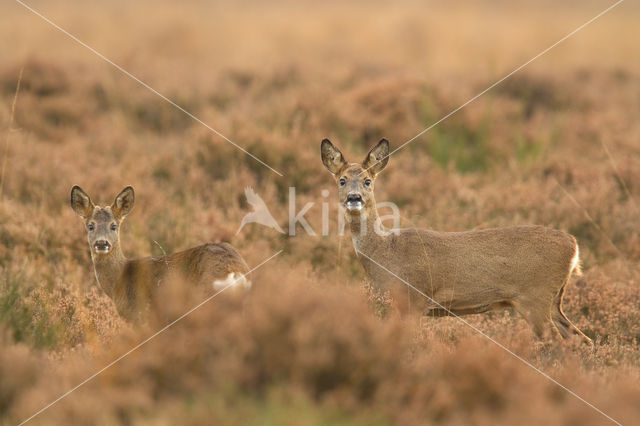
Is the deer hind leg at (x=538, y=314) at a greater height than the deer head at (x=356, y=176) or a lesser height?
lesser

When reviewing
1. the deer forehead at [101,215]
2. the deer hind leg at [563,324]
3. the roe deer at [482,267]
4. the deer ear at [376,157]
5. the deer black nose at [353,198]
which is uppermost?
the deer ear at [376,157]

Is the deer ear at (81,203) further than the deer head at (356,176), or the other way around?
the deer ear at (81,203)

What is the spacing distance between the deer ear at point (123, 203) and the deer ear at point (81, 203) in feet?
0.66

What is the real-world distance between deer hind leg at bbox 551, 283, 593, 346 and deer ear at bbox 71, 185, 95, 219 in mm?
4164

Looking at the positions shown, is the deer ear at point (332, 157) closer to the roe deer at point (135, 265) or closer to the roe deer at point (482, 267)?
the roe deer at point (482, 267)

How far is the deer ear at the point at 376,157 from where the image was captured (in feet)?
25.1

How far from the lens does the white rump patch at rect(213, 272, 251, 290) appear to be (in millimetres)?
6473

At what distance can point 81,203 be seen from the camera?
7633 millimetres

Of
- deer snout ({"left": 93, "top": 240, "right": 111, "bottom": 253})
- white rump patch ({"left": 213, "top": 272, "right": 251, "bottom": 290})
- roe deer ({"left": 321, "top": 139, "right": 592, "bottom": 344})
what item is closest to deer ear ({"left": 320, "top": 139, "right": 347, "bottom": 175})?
roe deer ({"left": 321, "top": 139, "right": 592, "bottom": 344})

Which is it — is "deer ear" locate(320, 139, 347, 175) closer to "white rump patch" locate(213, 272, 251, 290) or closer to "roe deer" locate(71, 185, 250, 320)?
"roe deer" locate(71, 185, 250, 320)

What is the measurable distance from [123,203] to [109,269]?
674mm

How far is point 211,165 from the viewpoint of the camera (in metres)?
11.8

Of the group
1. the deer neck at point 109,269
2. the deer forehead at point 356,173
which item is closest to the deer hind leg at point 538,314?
the deer forehead at point 356,173

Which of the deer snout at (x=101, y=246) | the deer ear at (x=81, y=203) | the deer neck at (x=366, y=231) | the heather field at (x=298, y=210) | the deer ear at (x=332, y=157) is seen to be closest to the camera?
the heather field at (x=298, y=210)
